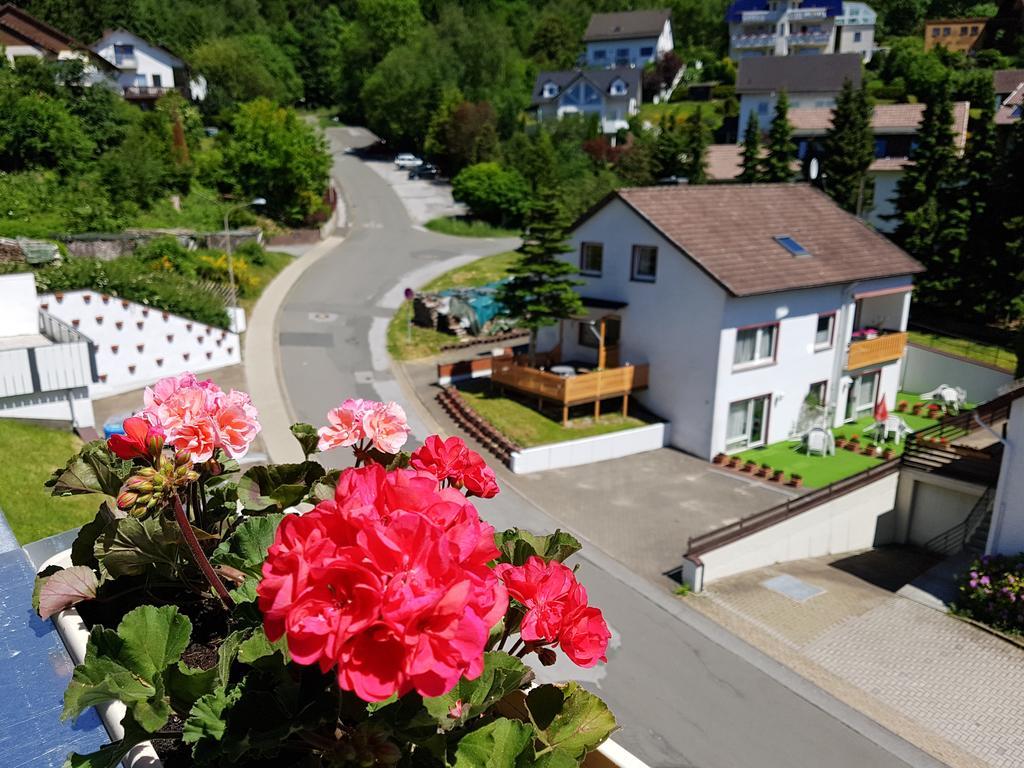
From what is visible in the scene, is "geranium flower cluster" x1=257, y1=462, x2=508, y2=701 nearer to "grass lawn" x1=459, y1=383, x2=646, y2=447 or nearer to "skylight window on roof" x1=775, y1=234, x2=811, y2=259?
"grass lawn" x1=459, y1=383, x2=646, y2=447

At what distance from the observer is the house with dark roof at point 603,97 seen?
76.3 metres

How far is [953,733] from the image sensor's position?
13531mm

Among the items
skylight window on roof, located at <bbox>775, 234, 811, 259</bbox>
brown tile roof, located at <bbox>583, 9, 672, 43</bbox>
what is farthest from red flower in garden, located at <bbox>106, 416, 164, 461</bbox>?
brown tile roof, located at <bbox>583, 9, 672, 43</bbox>

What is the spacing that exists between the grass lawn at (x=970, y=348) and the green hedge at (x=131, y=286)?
94.4ft

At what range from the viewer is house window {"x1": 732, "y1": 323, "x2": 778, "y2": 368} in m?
25.2

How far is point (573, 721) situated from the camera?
3.22 metres

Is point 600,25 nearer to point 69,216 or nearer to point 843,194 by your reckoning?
point 843,194

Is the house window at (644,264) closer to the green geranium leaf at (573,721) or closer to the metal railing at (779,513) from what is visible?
the metal railing at (779,513)

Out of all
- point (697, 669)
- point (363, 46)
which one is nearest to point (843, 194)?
point (697, 669)

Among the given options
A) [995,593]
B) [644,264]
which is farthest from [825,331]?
[995,593]

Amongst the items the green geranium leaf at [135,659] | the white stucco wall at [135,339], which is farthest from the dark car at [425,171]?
the green geranium leaf at [135,659]

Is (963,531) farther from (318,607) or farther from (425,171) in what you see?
(425,171)

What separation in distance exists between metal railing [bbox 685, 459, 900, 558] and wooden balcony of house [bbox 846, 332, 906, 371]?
7.15 m

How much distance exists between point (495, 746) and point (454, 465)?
1.33m
